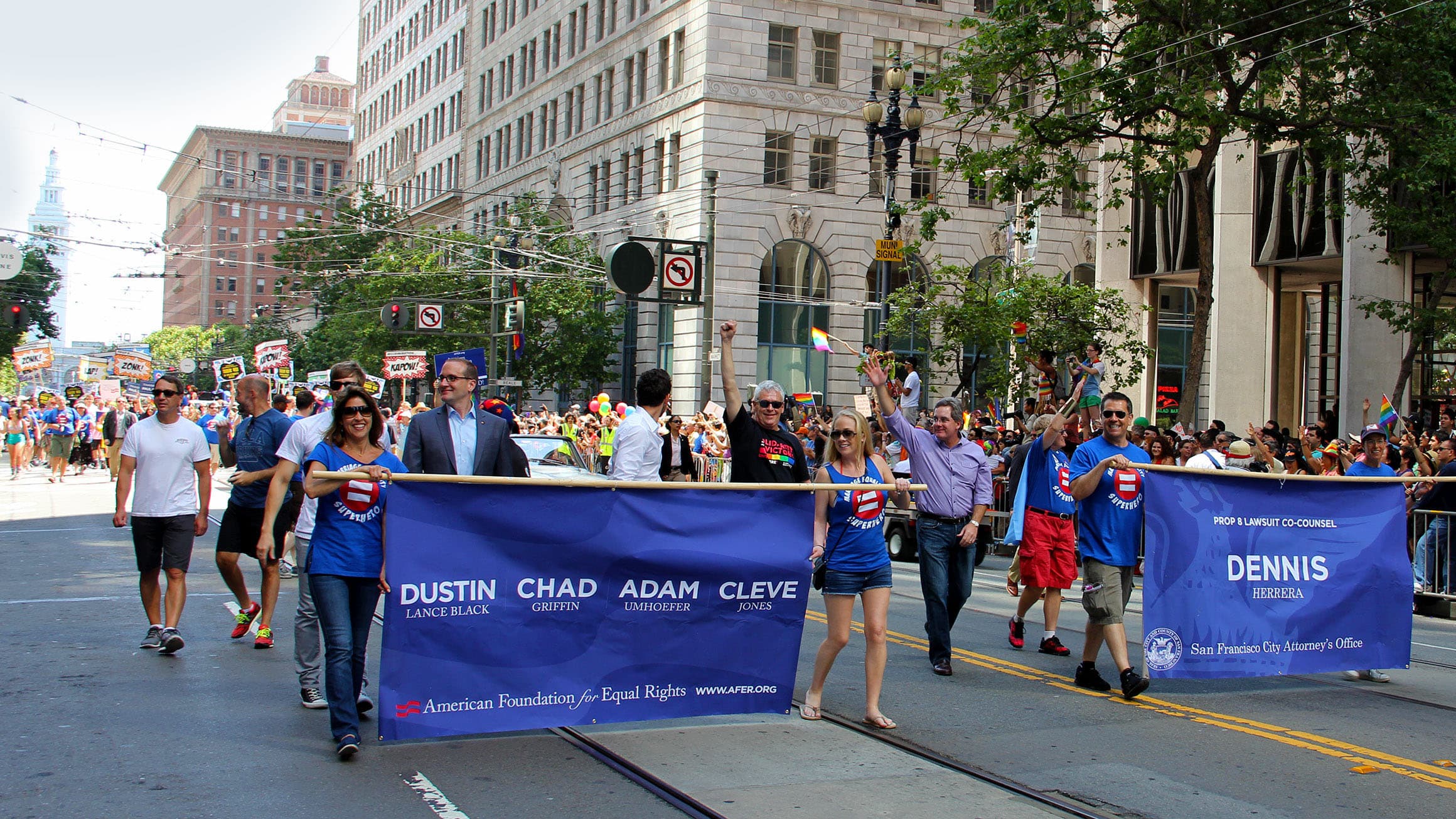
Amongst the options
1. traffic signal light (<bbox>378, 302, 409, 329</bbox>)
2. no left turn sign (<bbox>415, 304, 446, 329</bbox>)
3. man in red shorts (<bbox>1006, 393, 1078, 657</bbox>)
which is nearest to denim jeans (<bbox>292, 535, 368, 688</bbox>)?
man in red shorts (<bbox>1006, 393, 1078, 657</bbox>)

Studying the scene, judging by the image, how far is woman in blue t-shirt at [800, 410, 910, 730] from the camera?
7586 millimetres

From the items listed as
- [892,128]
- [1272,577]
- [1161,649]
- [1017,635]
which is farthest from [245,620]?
[892,128]

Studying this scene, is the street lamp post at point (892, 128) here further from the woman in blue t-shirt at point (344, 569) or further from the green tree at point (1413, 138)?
the woman in blue t-shirt at point (344, 569)

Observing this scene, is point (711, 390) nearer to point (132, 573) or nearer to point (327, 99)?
point (132, 573)

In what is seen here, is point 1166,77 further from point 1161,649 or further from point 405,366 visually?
point 405,366

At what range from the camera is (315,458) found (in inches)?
267

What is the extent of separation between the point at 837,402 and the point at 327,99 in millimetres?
127348

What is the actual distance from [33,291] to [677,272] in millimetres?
51420

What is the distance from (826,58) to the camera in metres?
47.2

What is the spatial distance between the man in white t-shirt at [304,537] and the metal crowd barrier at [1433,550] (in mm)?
11139

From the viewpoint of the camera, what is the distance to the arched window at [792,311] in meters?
46.6

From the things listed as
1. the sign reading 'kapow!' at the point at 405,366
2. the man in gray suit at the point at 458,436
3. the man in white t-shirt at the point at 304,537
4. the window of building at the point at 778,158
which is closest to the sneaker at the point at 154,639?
the man in white t-shirt at the point at 304,537

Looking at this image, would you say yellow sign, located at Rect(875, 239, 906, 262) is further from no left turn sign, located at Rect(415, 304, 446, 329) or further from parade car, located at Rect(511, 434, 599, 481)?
no left turn sign, located at Rect(415, 304, 446, 329)

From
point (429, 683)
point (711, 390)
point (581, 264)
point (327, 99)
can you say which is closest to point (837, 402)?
point (711, 390)
